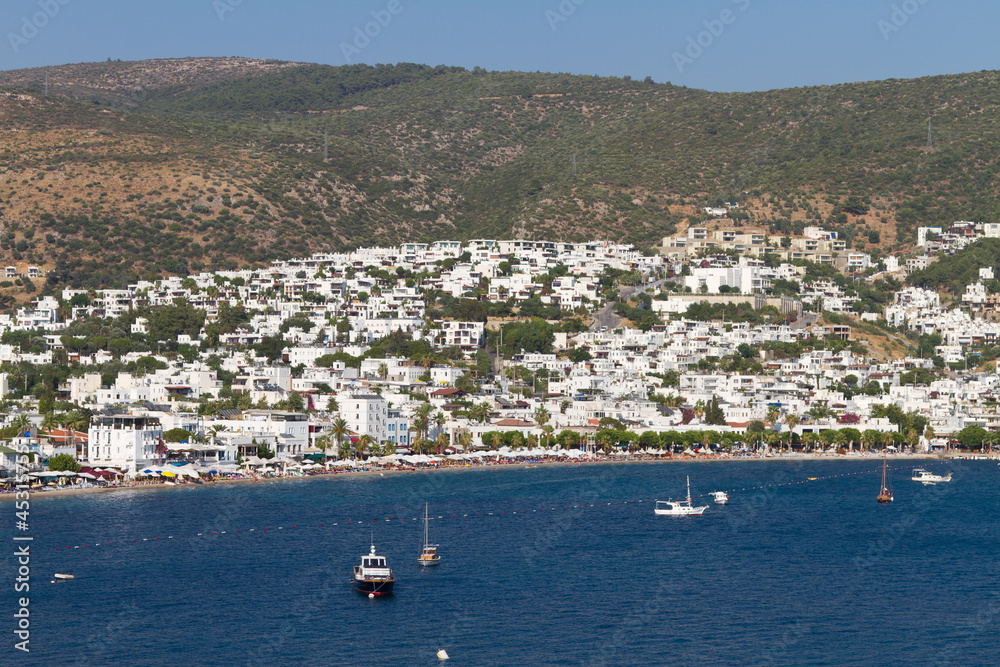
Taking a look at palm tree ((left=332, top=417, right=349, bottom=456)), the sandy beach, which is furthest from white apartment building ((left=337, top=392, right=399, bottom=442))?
the sandy beach

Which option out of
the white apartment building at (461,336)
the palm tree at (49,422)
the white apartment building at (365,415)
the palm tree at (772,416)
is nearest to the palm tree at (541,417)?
the white apartment building at (365,415)

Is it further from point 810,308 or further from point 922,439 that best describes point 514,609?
point 810,308

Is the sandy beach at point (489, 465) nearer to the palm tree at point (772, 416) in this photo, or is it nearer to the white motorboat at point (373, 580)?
the palm tree at point (772, 416)

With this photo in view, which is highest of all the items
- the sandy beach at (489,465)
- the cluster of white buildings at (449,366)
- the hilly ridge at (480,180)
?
the hilly ridge at (480,180)

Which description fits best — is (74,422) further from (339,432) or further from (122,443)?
(339,432)

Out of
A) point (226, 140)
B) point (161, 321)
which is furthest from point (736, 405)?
point (226, 140)
